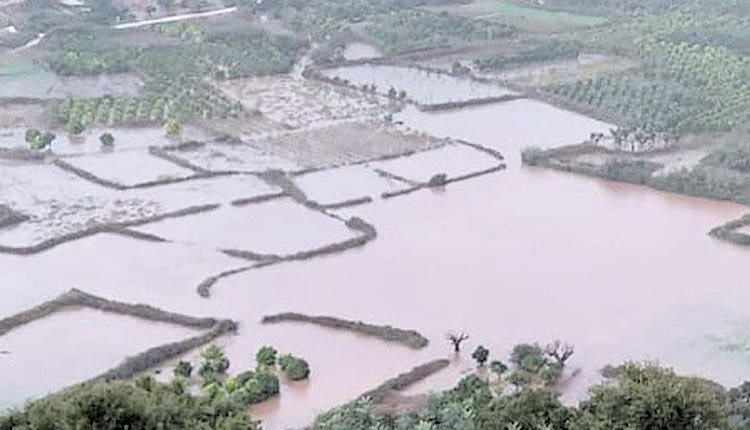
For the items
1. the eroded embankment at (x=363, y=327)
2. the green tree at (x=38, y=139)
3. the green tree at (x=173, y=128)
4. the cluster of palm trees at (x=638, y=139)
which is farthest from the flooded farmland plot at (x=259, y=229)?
the cluster of palm trees at (x=638, y=139)

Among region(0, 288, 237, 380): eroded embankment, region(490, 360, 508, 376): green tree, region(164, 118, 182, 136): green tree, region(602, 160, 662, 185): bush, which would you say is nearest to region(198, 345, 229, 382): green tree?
region(0, 288, 237, 380): eroded embankment

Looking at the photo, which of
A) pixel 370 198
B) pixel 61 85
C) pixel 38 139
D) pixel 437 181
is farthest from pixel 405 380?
pixel 61 85

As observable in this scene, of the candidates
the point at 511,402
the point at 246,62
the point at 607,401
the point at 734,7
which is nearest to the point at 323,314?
the point at 511,402

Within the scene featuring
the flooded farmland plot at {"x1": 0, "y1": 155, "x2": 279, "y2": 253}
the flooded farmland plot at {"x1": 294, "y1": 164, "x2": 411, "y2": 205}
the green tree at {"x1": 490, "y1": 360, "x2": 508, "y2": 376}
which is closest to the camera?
the green tree at {"x1": 490, "y1": 360, "x2": 508, "y2": 376}

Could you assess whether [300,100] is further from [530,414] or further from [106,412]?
[106,412]

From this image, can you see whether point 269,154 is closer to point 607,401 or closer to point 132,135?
point 132,135

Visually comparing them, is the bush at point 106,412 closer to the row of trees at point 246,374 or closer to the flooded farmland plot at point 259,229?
the row of trees at point 246,374

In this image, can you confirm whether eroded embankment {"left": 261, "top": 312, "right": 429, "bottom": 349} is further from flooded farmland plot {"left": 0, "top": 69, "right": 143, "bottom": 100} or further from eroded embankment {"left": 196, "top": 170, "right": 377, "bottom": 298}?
flooded farmland plot {"left": 0, "top": 69, "right": 143, "bottom": 100}
